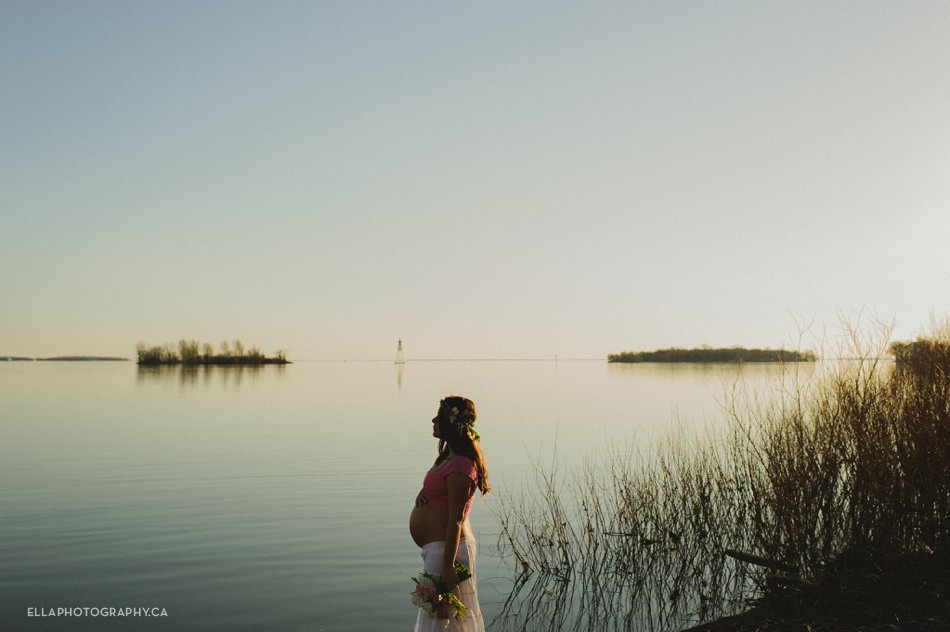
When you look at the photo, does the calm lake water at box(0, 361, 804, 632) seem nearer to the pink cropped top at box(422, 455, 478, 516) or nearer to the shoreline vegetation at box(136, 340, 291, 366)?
the pink cropped top at box(422, 455, 478, 516)

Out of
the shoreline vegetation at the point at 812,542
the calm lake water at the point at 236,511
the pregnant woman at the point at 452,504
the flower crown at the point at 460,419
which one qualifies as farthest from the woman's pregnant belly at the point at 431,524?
the calm lake water at the point at 236,511

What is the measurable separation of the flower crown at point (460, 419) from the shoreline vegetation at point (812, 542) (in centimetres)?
420

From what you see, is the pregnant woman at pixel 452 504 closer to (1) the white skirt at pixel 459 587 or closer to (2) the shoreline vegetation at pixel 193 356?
(1) the white skirt at pixel 459 587

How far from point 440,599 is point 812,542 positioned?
5774 millimetres

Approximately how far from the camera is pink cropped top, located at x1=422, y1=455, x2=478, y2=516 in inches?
227

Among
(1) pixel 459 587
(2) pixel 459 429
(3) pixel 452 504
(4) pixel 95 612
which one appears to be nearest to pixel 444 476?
(3) pixel 452 504

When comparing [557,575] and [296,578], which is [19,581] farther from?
[557,575]

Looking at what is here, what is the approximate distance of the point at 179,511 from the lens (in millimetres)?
16234

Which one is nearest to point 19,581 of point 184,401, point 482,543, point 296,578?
point 296,578

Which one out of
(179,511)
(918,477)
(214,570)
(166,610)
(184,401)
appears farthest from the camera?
(184,401)

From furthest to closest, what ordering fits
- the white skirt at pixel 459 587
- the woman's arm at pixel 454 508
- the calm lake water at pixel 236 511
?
the calm lake water at pixel 236 511 → the white skirt at pixel 459 587 → the woman's arm at pixel 454 508

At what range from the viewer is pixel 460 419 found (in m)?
5.84

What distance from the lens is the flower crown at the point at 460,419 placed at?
5.82m

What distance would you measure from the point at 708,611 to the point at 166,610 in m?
7.08
